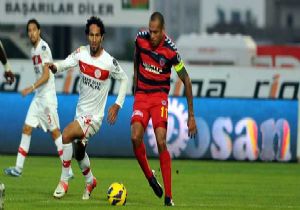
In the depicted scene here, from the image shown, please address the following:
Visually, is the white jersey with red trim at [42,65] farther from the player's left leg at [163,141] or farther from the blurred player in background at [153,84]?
the player's left leg at [163,141]

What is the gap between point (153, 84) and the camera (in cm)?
1942

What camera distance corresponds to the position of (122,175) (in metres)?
25.6

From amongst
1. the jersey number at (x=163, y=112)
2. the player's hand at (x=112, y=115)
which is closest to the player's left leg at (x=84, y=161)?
the player's hand at (x=112, y=115)

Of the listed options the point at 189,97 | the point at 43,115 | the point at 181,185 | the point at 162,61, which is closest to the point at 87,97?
the point at 162,61

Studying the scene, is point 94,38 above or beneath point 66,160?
above

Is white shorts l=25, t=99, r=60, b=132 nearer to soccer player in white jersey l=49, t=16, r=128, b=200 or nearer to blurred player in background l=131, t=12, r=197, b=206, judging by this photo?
soccer player in white jersey l=49, t=16, r=128, b=200

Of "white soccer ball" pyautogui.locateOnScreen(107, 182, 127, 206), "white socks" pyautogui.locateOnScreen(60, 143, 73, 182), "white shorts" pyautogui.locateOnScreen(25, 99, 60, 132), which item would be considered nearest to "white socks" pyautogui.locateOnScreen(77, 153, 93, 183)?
"white socks" pyautogui.locateOnScreen(60, 143, 73, 182)

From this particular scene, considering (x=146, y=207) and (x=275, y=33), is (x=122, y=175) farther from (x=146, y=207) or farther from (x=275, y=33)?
(x=275, y=33)

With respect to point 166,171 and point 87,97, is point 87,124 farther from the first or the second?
point 166,171

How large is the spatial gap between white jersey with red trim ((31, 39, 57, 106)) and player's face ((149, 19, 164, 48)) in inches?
192

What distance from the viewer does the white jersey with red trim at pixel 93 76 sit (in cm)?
1995

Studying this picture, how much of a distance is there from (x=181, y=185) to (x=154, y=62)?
4437 millimetres

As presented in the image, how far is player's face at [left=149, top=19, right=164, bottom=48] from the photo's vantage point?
62.2 ft

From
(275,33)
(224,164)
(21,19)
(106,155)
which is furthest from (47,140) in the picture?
(275,33)
